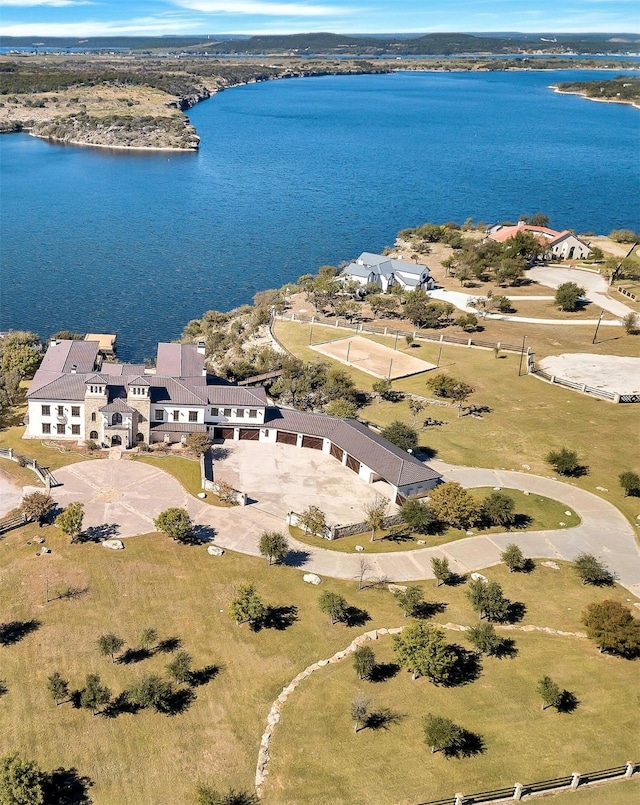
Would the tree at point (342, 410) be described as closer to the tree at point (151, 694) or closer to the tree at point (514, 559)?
the tree at point (514, 559)

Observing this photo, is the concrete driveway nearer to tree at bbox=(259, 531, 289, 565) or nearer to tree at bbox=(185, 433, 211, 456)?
tree at bbox=(185, 433, 211, 456)

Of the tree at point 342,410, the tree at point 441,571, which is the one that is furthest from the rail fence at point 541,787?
the tree at point 342,410

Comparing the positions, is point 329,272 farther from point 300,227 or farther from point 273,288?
point 300,227

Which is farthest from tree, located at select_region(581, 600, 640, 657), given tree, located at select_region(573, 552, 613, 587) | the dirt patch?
the dirt patch

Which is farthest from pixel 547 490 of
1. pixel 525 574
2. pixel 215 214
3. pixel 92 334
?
pixel 215 214

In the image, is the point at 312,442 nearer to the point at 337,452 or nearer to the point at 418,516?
the point at 337,452

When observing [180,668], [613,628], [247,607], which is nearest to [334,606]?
[247,607]
